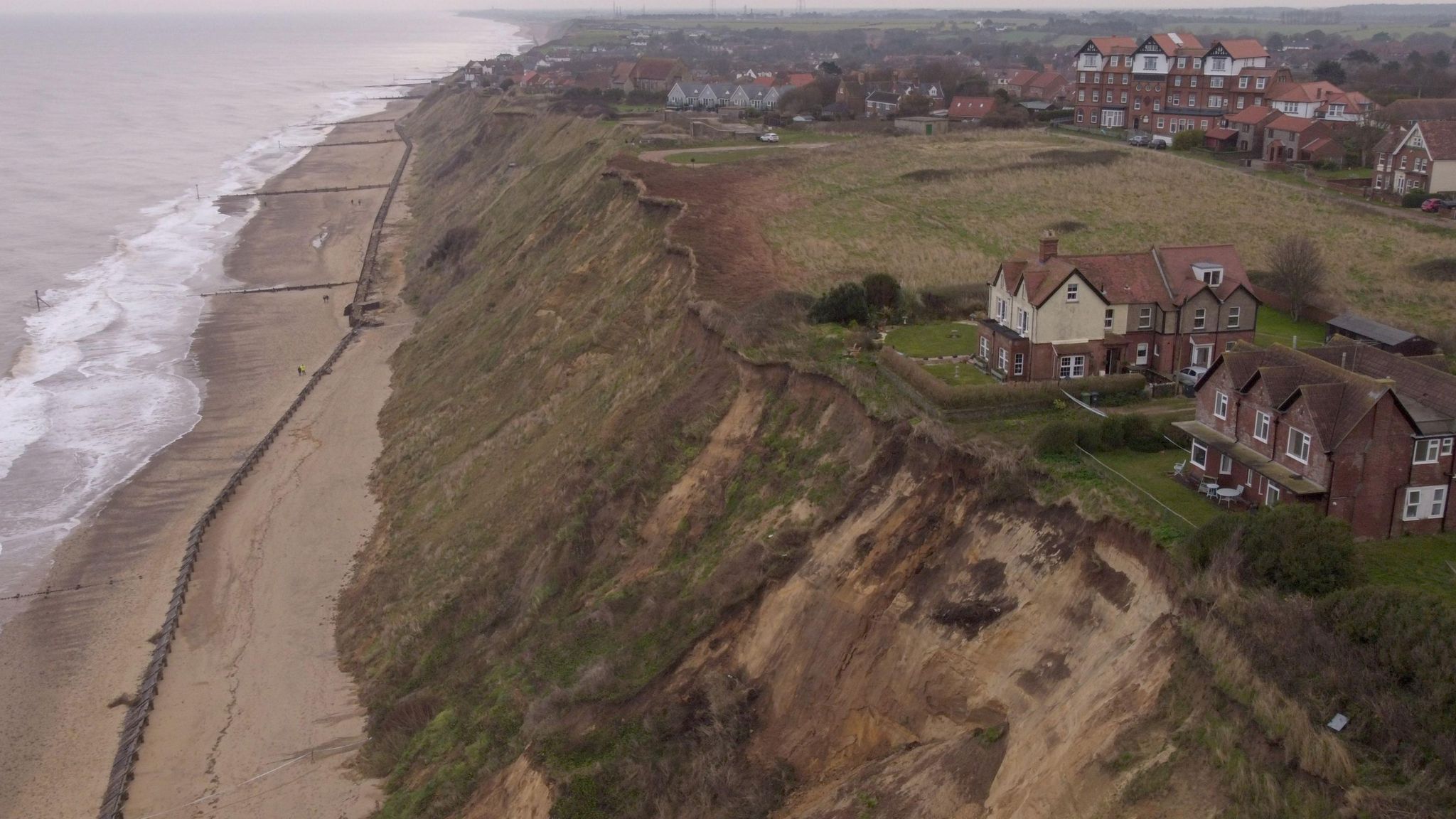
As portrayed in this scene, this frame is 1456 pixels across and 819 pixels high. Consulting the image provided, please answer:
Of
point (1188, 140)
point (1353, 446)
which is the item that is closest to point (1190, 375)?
point (1353, 446)

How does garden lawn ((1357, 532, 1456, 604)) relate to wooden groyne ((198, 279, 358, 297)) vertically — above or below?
above

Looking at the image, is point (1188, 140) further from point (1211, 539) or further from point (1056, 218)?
point (1211, 539)

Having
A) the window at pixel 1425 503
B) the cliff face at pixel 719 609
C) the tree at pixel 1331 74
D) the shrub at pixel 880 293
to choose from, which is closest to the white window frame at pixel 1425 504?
the window at pixel 1425 503

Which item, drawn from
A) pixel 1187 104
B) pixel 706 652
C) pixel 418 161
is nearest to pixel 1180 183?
pixel 1187 104

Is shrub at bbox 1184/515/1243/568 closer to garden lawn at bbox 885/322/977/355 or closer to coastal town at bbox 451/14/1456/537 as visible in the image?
coastal town at bbox 451/14/1456/537

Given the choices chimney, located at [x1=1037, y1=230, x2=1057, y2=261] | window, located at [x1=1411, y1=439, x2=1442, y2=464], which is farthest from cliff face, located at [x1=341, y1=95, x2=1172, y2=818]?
A: chimney, located at [x1=1037, y1=230, x2=1057, y2=261]

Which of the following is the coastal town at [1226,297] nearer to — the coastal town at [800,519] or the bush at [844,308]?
the coastal town at [800,519]

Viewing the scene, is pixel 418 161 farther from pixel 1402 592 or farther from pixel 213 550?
pixel 1402 592
